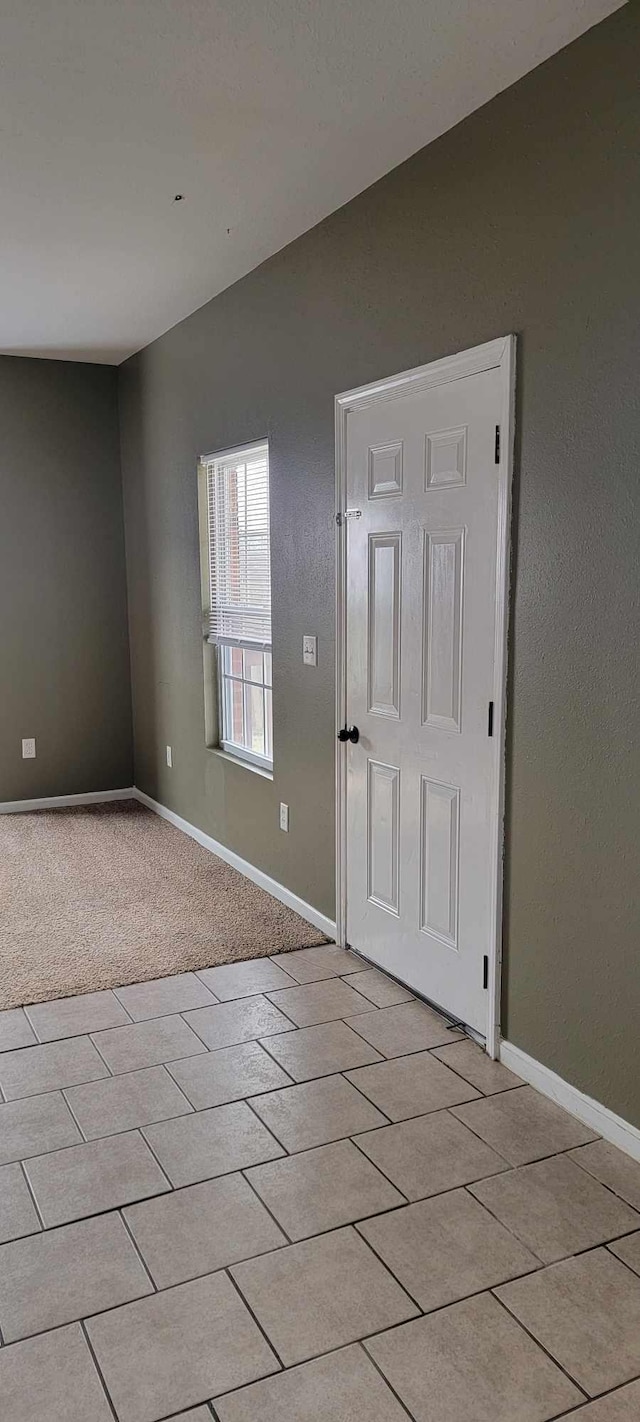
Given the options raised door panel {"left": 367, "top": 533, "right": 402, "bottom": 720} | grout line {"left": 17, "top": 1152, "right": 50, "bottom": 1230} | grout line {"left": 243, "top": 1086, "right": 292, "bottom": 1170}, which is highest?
raised door panel {"left": 367, "top": 533, "right": 402, "bottom": 720}

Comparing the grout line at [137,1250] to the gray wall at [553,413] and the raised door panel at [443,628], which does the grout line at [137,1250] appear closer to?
the gray wall at [553,413]

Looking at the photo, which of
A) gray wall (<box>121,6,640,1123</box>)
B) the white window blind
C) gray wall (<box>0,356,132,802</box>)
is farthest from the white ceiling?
gray wall (<box>0,356,132,802</box>)

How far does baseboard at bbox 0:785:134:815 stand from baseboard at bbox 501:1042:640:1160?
379cm

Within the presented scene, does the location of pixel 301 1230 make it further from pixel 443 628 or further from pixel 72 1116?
pixel 443 628

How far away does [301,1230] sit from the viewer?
7.02ft

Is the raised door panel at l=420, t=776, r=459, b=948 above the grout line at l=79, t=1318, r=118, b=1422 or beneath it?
above

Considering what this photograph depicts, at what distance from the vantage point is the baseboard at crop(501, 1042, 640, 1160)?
2.37 metres

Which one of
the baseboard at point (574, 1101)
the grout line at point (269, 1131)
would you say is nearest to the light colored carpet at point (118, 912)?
the grout line at point (269, 1131)

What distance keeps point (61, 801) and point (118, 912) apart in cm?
207

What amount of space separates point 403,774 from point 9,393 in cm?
364

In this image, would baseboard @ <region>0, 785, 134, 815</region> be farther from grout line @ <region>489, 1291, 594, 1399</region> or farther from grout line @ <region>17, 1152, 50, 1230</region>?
grout line @ <region>489, 1291, 594, 1399</region>

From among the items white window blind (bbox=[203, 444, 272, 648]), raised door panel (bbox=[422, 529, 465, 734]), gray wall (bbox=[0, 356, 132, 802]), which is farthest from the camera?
gray wall (bbox=[0, 356, 132, 802])

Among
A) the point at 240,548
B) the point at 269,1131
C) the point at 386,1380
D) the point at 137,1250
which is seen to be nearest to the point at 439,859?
the point at 269,1131

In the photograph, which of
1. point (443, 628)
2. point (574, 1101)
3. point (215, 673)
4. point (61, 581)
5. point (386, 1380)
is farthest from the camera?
point (61, 581)
